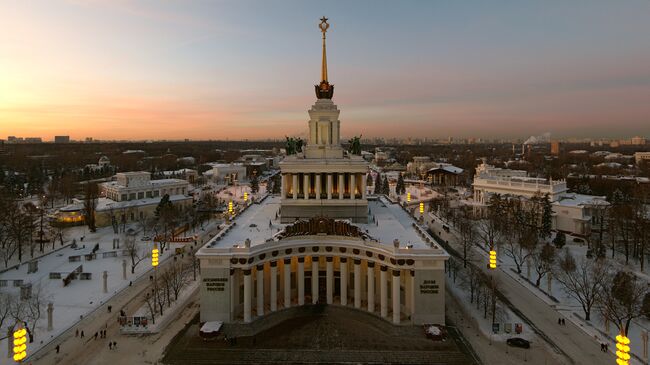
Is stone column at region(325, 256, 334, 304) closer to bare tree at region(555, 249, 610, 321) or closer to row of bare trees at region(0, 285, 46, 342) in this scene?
bare tree at region(555, 249, 610, 321)

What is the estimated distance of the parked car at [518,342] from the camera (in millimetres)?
28656

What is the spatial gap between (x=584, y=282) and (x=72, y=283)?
49826 millimetres

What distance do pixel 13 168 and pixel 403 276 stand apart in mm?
154862

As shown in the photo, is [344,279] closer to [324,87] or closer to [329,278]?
[329,278]

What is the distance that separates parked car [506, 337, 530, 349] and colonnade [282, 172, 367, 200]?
63.5 feet

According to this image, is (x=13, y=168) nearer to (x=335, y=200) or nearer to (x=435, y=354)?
(x=335, y=200)

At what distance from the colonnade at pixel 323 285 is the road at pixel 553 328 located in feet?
35.6

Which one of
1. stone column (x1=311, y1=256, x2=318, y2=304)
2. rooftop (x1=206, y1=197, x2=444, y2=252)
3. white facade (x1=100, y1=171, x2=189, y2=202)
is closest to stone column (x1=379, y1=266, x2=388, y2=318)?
rooftop (x1=206, y1=197, x2=444, y2=252)

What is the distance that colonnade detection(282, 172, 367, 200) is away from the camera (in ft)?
141

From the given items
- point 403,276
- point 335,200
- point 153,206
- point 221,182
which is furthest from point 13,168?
point 403,276

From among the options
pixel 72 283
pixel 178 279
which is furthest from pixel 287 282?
pixel 72 283

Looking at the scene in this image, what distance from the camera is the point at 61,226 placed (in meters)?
68.1

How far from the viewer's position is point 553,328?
3203 centimetres

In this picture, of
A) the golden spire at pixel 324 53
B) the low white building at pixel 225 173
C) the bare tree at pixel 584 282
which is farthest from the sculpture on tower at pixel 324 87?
the low white building at pixel 225 173
